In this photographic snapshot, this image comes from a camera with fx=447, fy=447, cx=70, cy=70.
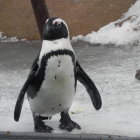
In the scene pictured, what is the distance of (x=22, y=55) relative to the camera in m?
8.25

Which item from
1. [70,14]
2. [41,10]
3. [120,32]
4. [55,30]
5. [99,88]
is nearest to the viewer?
[55,30]

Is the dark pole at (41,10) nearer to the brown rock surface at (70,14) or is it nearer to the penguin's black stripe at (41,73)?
the penguin's black stripe at (41,73)

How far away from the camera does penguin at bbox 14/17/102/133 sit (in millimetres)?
3309

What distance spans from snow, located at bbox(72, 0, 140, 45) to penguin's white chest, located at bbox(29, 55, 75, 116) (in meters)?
4.94

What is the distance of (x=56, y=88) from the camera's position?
3400mm

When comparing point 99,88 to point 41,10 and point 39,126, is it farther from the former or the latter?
point 39,126

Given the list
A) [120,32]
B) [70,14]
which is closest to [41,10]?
[120,32]

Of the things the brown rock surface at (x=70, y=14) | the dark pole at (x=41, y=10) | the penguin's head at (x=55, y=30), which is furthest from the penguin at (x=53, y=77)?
the brown rock surface at (x=70, y=14)

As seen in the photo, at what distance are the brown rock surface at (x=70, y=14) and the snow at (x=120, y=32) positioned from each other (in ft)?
0.86

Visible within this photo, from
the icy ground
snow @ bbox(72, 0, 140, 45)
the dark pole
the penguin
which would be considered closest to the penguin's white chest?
the penguin

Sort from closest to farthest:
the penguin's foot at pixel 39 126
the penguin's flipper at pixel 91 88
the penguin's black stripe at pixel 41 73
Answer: the penguin's black stripe at pixel 41 73 → the penguin's foot at pixel 39 126 → the penguin's flipper at pixel 91 88

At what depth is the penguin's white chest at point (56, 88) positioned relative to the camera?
3312 mm

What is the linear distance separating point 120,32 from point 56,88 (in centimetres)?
549

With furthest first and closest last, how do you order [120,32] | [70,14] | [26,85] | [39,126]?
[70,14] < [120,32] < [39,126] < [26,85]
